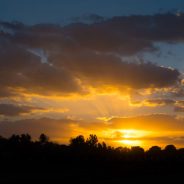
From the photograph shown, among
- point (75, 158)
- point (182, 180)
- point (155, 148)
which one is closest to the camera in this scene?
point (182, 180)

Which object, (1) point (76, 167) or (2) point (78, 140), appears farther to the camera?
(2) point (78, 140)

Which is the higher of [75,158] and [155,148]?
[155,148]

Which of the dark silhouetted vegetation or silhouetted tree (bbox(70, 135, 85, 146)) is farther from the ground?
silhouetted tree (bbox(70, 135, 85, 146))

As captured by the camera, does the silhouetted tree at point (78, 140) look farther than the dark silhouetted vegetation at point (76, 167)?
Yes

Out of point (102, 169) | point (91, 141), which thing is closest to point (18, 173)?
point (102, 169)

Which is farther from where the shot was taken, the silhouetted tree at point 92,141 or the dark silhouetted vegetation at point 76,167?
the silhouetted tree at point 92,141

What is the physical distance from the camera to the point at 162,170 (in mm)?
68250

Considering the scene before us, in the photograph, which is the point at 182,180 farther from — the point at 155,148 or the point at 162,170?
the point at 155,148

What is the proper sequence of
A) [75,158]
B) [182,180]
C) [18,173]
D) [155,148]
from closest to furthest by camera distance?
[182,180] → [18,173] → [75,158] → [155,148]

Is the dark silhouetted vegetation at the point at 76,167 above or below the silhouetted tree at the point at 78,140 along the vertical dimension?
below

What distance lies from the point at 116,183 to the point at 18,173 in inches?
720

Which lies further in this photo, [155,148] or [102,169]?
[155,148]

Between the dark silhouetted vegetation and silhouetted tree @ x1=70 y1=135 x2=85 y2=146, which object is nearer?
the dark silhouetted vegetation

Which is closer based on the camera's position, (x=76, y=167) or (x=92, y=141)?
(x=76, y=167)
